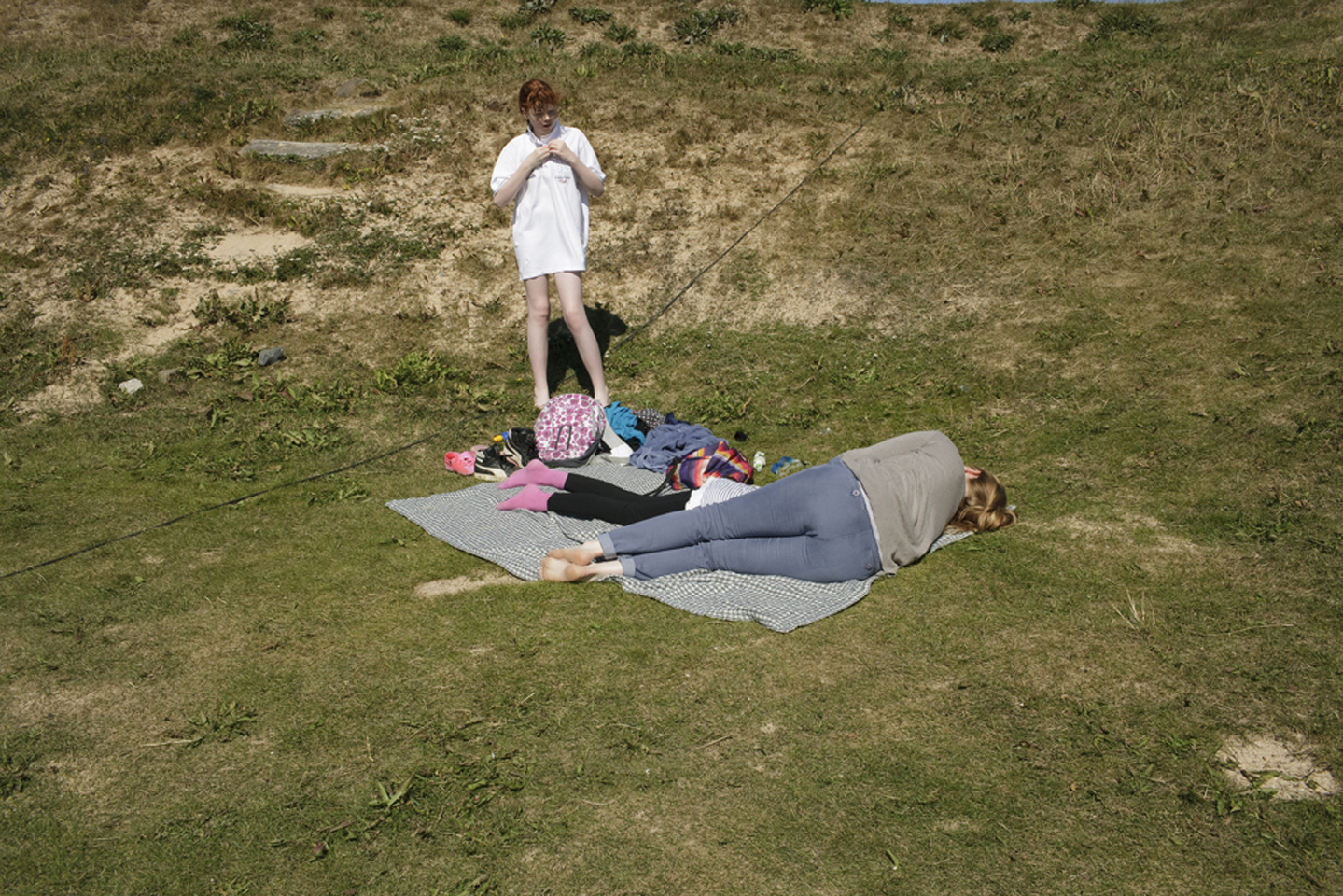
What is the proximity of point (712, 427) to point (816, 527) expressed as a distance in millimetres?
2957

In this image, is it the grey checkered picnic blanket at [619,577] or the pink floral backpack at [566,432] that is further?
the pink floral backpack at [566,432]

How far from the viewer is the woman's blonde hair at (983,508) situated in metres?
5.58

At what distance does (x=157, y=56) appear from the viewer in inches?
590

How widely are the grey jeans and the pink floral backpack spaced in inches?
72.3

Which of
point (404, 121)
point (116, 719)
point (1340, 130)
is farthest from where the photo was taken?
point (404, 121)

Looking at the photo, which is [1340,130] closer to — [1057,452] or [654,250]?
[1057,452]

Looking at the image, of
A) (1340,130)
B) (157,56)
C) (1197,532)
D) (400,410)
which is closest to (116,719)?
(400,410)

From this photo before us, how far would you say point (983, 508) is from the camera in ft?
18.4

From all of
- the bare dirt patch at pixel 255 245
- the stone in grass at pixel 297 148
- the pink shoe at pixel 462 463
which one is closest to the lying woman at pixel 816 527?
the pink shoe at pixel 462 463

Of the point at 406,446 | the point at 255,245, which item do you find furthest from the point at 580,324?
the point at 255,245

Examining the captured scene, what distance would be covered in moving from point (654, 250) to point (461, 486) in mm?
4315

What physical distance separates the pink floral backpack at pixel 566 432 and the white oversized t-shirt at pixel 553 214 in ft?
4.13

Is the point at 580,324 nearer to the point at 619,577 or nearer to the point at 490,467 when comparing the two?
the point at 490,467

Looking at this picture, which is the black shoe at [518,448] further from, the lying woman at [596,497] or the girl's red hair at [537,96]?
the girl's red hair at [537,96]
